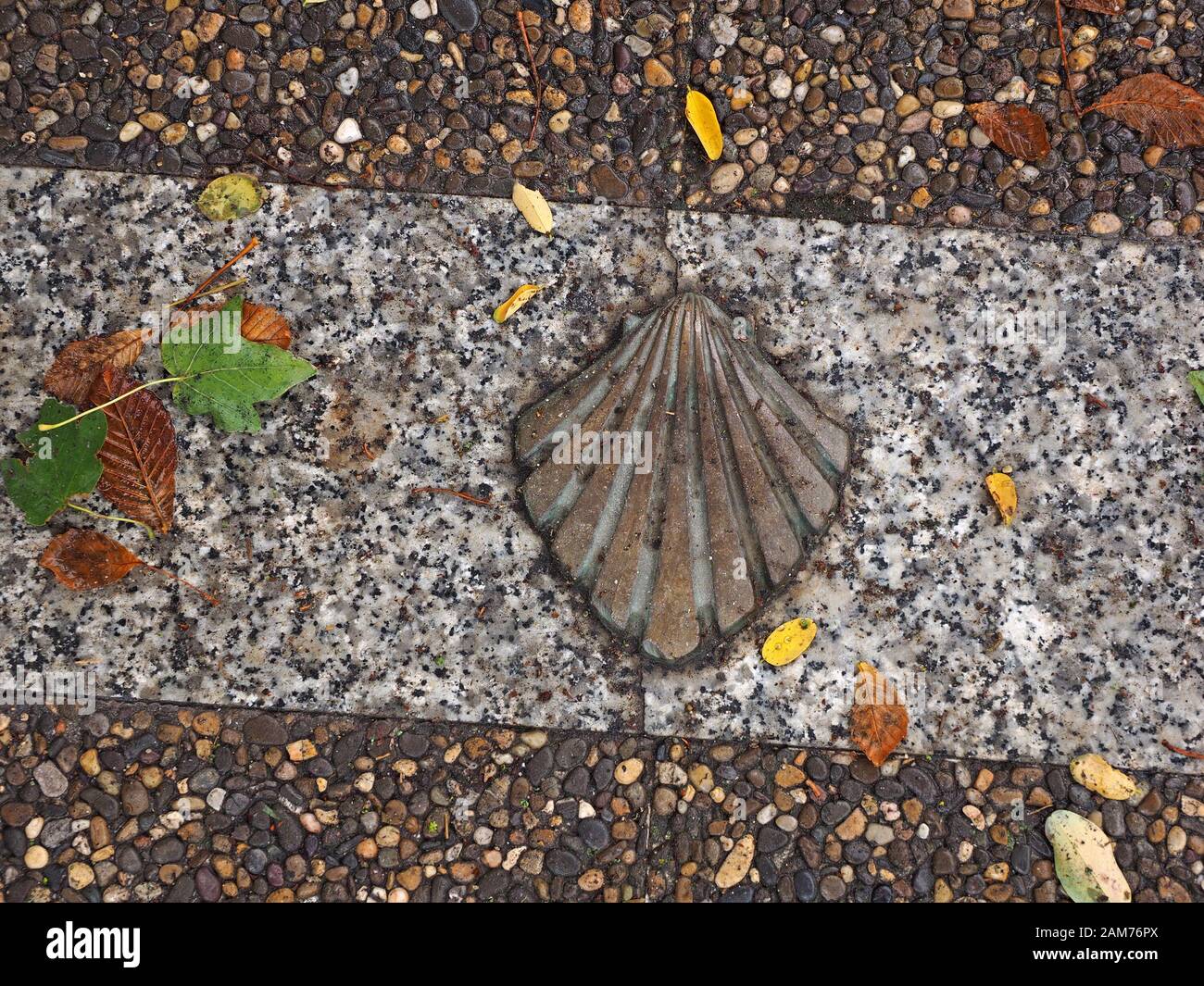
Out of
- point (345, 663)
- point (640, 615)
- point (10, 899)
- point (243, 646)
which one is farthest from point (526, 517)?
point (10, 899)

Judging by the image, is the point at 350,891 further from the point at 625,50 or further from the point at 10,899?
the point at 625,50

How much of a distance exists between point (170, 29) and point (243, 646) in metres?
1.53

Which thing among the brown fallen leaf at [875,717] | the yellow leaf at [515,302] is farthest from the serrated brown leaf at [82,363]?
the brown fallen leaf at [875,717]

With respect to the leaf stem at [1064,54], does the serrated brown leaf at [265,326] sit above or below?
below

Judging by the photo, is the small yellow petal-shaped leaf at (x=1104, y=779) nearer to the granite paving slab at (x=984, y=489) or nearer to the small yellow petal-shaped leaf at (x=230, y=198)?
the granite paving slab at (x=984, y=489)

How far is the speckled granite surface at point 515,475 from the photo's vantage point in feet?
6.48

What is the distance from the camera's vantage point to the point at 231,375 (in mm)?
1987

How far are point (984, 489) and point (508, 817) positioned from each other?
1.40 m

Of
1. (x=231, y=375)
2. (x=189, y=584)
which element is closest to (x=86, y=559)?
(x=189, y=584)

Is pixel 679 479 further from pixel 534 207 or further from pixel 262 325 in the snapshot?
pixel 262 325

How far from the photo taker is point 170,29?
2027 mm

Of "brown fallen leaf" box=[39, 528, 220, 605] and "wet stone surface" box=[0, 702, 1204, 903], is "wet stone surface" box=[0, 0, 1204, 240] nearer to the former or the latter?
"brown fallen leaf" box=[39, 528, 220, 605]

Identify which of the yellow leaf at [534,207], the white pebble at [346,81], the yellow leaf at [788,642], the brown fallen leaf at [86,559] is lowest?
the yellow leaf at [788,642]

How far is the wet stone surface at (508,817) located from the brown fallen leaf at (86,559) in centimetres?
30
